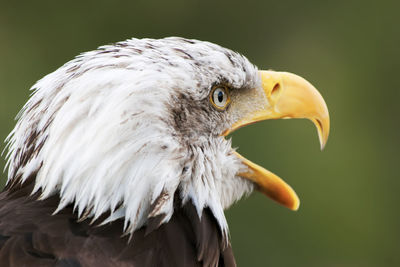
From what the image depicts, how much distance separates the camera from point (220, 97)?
253 cm

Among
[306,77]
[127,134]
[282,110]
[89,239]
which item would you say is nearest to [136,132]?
[127,134]

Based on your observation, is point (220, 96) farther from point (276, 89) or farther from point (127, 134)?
point (127, 134)

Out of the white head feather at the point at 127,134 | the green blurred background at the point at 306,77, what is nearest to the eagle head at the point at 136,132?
the white head feather at the point at 127,134

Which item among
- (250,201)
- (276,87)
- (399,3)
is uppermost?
(276,87)

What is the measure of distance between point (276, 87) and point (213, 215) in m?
0.57

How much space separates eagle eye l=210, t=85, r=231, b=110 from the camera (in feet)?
8.19

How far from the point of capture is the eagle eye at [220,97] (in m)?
2.50

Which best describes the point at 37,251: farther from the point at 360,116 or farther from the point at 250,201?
the point at 360,116

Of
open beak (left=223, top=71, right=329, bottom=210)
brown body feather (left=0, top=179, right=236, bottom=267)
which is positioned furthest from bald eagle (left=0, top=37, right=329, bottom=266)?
open beak (left=223, top=71, right=329, bottom=210)

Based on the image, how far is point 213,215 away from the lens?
2.38 metres

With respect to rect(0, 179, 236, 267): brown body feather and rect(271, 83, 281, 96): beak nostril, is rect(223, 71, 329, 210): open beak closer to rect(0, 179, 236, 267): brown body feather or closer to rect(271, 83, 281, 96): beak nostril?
rect(271, 83, 281, 96): beak nostril

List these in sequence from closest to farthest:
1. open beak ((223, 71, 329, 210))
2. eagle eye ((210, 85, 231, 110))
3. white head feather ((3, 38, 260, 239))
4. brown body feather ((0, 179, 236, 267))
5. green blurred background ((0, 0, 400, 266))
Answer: brown body feather ((0, 179, 236, 267)), white head feather ((3, 38, 260, 239)), eagle eye ((210, 85, 231, 110)), open beak ((223, 71, 329, 210)), green blurred background ((0, 0, 400, 266))

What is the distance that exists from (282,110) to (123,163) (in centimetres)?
70

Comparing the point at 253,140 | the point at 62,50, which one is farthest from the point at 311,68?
the point at 62,50
